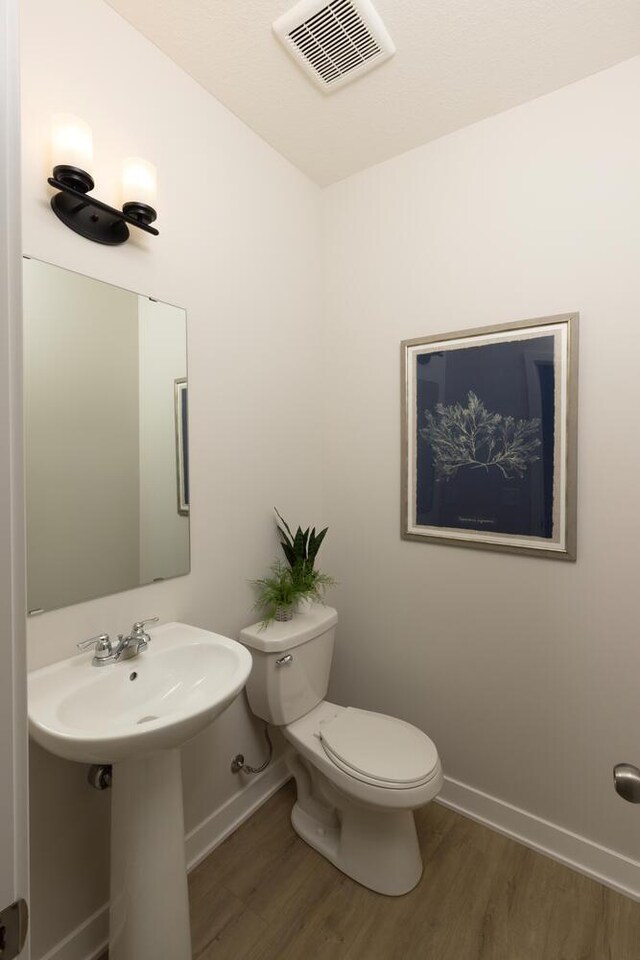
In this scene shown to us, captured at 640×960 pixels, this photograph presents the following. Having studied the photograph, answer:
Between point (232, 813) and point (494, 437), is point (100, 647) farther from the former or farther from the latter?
point (494, 437)

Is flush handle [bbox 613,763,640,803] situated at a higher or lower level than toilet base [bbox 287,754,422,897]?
higher

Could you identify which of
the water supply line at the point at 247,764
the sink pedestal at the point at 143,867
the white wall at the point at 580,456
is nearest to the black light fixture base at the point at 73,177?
the white wall at the point at 580,456

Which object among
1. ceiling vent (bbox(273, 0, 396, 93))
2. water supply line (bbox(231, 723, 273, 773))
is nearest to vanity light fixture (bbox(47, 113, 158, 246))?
ceiling vent (bbox(273, 0, 396, 93))

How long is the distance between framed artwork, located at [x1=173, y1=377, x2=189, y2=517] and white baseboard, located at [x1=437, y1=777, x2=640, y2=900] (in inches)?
60.9

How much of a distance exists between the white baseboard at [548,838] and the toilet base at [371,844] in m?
0.33

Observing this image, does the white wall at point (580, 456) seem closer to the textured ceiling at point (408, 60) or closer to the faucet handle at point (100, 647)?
the textured ceiling at point (408, 60)

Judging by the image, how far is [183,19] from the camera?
135cm

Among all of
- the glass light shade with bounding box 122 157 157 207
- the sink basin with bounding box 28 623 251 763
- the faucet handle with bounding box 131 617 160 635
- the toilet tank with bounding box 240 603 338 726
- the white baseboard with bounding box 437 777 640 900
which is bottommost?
the white baseboard with bounding box 437 777 640 900

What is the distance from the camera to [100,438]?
1.34 metres

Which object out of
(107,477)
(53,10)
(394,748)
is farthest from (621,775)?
(53,10)

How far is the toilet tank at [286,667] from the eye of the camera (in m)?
1.66

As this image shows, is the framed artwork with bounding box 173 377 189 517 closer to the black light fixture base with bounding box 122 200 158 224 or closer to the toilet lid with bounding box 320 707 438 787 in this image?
the black light fixture base with bounding box 122 200 158 224

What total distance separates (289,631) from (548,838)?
1.17 meters

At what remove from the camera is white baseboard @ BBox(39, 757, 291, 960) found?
4.11ft
